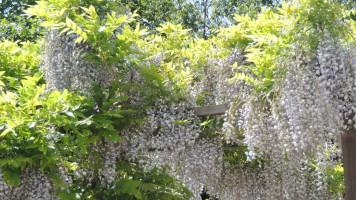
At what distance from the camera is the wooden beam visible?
359cm

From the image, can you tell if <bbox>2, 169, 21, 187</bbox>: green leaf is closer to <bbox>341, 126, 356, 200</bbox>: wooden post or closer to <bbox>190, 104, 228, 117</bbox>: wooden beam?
<bbox>190, 104, 228, 117</bbox>: wooden beam

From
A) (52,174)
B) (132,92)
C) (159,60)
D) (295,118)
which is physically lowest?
(52,174)

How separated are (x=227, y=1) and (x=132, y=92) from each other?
7.52 meters

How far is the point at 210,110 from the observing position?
3.66 m

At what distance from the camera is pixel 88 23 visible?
10.5 feet

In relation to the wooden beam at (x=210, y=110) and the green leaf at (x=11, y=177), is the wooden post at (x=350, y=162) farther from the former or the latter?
the green leaf at (x=11, y=177)

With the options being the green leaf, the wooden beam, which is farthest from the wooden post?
the green leaf

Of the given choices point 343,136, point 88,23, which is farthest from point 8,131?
point 343,136

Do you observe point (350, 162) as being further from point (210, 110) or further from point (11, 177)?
point (11, 177)

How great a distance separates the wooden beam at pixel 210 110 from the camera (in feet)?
11.8

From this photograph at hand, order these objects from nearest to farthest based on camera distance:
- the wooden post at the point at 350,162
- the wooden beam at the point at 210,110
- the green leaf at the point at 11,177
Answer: the wooden post at the point at 350,162 → the green leaf at the point at 11,177 → the wooden beam at the point at 210,110

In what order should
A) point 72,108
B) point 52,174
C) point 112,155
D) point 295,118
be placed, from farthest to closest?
point 112,155, point 52,174, point 72,108, point 295,118

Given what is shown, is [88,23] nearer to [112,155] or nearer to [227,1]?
[112,155]

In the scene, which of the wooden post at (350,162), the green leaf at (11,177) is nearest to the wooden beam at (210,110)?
the wooden post at (350,162)
